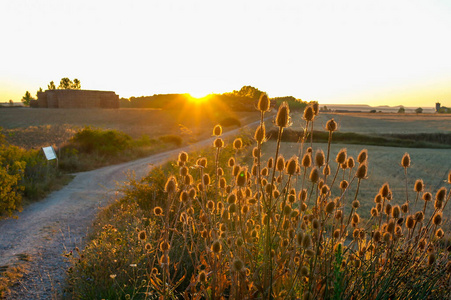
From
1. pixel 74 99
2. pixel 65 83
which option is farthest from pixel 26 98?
pixel 74 99

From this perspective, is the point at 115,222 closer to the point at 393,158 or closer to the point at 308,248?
the point at 308,248

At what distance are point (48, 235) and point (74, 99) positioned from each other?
2633 inches

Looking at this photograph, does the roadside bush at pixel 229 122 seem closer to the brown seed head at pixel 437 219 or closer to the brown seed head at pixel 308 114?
the brown seed head at pixel 437 219

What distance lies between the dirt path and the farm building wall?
61.6 meters

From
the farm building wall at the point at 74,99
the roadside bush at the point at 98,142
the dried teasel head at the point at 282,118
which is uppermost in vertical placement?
the farm building wall at the point at 74,99

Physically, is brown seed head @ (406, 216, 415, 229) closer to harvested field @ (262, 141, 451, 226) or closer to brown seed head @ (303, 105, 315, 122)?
brown seed head @ (303, 105, 315, 122)

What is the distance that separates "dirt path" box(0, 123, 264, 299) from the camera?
4.73 m

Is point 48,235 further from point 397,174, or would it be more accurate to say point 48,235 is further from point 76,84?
point 76,84

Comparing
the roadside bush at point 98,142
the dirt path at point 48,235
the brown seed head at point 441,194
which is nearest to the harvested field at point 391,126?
the roadside bush at point 98,142

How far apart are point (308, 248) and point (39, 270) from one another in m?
4.59

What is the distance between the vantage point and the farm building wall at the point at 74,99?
67.2 m

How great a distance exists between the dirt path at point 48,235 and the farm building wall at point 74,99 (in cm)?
6159

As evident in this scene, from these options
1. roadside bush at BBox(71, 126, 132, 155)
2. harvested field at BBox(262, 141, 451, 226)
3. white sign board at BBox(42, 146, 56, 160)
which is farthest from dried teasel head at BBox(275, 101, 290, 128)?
roadside bush at BBox(71, 126, 132, 155)

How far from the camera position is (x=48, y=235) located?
675 cm
